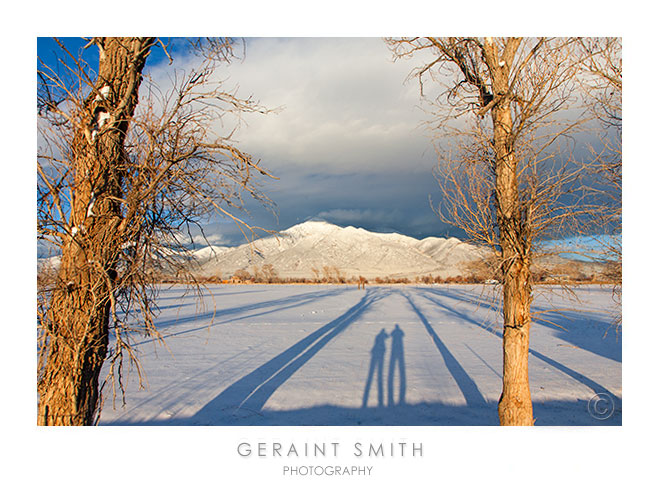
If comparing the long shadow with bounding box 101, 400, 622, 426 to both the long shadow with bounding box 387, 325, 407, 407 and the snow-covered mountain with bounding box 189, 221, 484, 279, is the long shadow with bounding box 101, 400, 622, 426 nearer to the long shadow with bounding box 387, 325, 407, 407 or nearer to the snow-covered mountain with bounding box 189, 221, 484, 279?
the long shadow with bounding box 387, 325, 407, 407

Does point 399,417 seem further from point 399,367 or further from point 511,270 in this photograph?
point 511,270

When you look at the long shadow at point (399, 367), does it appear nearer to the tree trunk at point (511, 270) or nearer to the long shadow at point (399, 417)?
the long shadow at point (399, 417)

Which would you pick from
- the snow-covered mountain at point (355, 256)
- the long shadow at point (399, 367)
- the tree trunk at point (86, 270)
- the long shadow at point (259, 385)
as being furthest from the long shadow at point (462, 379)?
the snow-covered mountain at point (355, 256)

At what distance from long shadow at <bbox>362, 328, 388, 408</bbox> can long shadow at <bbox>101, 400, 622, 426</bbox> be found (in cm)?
44

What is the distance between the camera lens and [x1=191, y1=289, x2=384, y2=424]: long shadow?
5602 millimetres

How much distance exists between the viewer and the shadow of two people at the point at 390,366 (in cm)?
617

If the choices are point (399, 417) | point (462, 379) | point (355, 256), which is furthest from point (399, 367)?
point (355, 256)

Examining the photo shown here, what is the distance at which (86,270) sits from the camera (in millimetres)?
2568

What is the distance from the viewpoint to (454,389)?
6570 millimetres

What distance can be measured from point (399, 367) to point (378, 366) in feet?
1.56

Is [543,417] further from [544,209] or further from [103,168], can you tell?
[103,168]

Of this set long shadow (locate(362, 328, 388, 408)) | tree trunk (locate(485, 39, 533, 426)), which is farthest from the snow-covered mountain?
tree trunk (locate(485, 39, 533, 426))
